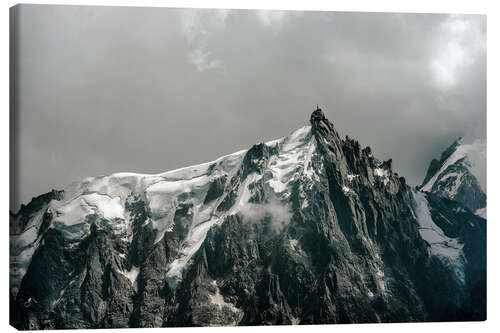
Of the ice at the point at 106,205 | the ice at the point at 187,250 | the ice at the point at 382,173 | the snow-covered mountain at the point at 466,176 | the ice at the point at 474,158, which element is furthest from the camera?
the ice at the point at 382,173

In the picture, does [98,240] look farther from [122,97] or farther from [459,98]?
[459,98]

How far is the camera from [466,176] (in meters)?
43.9

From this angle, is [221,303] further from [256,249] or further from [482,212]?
[482,212]

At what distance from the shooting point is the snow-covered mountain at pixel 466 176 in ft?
143

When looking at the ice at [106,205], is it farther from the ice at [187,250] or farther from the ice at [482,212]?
the ice at [482,212]

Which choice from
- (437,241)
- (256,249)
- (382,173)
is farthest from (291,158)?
(437,241)

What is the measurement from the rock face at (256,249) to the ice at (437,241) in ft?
0.24

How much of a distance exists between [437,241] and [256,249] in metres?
9.48

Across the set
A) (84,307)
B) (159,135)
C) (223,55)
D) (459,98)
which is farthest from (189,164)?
(459,98)

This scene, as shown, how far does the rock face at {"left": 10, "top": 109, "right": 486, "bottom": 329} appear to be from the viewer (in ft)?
136

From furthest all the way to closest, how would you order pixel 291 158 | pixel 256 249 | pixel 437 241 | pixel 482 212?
pixel 437 241 → pixel 291 158 → pixel 482 212 → pixel 256 249

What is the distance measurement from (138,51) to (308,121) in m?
8.58

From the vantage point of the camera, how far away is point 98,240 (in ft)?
140

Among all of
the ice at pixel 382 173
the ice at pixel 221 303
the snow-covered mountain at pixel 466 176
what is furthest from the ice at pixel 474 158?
the ice at pixel 221 303
